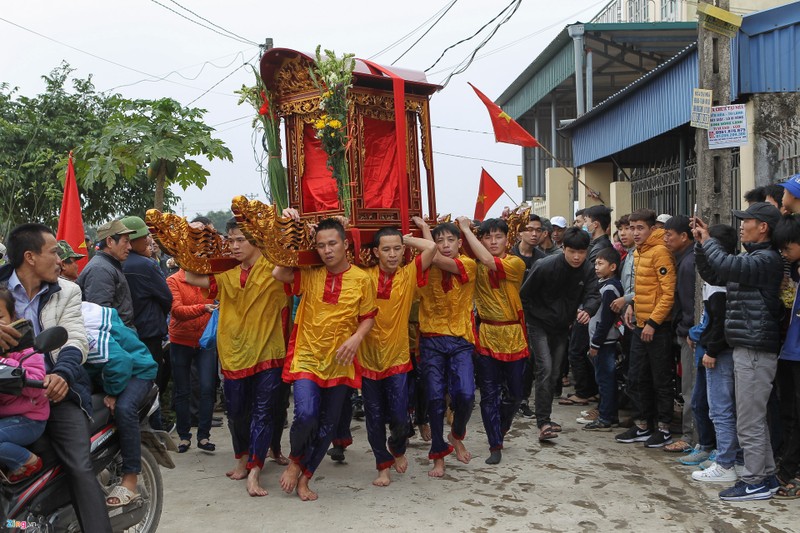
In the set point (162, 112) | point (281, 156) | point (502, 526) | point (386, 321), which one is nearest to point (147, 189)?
point (162, 112)

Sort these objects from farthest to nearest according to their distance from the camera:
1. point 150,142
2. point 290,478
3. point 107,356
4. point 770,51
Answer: point 150,142
point 770,51
point 290,478
point 107,356

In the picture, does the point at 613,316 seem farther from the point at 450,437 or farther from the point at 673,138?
the point at 673,138

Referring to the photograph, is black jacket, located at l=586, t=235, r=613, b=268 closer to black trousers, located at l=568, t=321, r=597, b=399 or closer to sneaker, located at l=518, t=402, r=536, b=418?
black trousers, located at l=568, t=321, r=597, b=399

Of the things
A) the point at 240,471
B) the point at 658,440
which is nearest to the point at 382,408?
the point at 240,471

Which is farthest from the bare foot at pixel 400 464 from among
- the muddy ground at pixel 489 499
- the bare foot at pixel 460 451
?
the bare foot at pixel 460 451

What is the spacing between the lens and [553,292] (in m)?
7.32

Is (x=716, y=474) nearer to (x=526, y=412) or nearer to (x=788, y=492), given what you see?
(x=788, y=492)

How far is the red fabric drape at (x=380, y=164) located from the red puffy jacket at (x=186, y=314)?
1721mm

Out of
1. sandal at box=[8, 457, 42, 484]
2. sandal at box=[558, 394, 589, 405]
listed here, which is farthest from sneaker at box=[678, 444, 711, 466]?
sandal at box=[8, 457, 42, 484]

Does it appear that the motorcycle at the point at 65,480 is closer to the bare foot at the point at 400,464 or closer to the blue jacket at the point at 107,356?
the blue jacket at the point at 107,356

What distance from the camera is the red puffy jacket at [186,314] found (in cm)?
679

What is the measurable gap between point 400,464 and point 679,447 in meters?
2.30

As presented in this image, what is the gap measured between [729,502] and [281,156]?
165 inches

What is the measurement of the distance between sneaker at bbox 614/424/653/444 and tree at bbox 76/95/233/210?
20.3 feet
